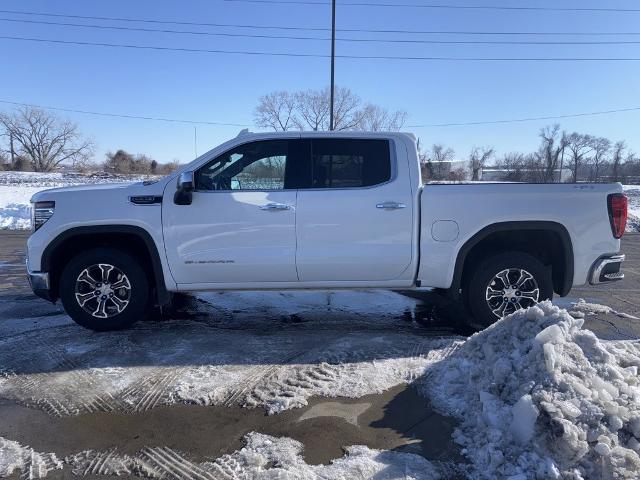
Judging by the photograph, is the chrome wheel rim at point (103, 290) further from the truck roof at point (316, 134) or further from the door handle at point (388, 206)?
the door handle at point (388, 206)

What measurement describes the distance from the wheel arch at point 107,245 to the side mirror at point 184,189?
48 cm

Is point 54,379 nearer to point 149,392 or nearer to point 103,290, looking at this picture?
point 149,392

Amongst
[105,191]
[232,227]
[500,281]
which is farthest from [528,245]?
[105,191]

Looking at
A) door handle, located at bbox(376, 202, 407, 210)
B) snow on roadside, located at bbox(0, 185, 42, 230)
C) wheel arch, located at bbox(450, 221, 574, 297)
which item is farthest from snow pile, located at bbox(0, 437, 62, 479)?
snow on roadside, located at bbox(0, 185, 42, 230)

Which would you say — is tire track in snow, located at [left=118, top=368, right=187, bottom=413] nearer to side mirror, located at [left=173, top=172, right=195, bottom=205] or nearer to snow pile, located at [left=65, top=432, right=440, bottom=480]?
snow pile, located at [left=65, top=432, right=440, bottom=480]

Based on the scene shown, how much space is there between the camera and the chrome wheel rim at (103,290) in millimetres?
4785

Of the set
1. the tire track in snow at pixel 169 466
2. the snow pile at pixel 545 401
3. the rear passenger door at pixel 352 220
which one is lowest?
the tire track in snow at pixel 169 466

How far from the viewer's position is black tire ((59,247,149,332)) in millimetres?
4750

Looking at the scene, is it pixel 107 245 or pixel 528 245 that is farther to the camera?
pixel 528 245

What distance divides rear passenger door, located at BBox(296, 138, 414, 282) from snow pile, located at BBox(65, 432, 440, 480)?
209 centimetres

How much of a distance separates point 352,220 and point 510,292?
184 cm

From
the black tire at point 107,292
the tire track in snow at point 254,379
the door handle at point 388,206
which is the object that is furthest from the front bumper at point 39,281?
the door handle at point 388,206

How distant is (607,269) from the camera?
484 centimetres

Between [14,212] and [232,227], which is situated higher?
[232,227]
